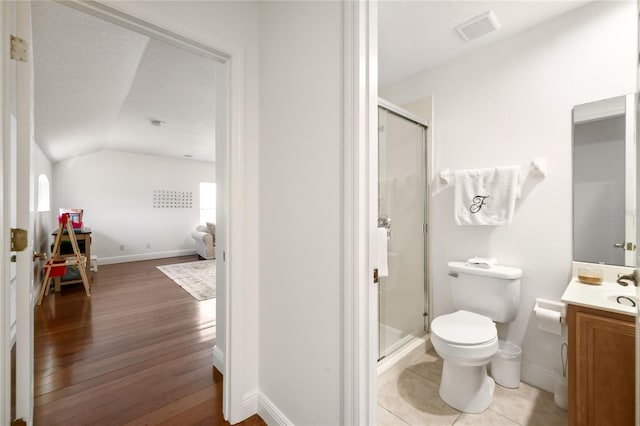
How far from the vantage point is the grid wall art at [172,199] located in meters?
6.46

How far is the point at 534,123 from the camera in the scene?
1923 millimetres

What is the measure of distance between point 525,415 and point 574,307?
2.70 feet

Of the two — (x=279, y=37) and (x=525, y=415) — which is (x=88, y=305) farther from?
(x=525, y=415)

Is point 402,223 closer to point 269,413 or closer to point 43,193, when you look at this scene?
point 269,413

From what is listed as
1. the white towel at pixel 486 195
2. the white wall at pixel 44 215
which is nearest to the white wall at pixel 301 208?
the white towel at pixel 486 195

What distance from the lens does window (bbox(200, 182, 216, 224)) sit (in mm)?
7246

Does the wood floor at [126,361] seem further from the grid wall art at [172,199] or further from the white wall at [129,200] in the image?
the grid wall art at [172,199]

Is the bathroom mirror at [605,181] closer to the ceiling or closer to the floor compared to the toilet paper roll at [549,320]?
closer to the ceiling

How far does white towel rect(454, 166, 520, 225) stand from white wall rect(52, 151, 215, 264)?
6.56 metres

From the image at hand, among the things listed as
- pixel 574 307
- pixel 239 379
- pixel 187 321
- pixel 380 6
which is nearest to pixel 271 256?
pixel 239 379

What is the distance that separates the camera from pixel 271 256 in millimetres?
1510

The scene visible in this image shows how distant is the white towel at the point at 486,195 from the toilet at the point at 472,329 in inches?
14.6

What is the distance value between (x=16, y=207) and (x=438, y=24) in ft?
8.25

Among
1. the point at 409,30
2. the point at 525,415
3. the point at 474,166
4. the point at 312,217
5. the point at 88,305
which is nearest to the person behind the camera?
the point at 312,217
